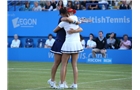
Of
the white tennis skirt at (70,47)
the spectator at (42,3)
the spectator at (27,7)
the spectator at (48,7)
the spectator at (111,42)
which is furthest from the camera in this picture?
the spectator at (27,7)

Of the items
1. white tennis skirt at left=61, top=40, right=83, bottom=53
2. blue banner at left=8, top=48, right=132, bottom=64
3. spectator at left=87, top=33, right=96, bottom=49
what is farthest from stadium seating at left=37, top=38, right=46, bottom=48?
white tennis skirt at left=61, top=40, right=83, bottom=53

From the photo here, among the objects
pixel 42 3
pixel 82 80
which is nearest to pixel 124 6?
pixel 42 3

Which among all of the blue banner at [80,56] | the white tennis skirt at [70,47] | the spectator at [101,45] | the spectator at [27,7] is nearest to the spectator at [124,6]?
the spectator at [101,45]

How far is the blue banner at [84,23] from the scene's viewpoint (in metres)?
23.6

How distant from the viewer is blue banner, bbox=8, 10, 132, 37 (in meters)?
23.6

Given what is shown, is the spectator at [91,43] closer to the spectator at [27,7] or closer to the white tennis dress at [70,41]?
the spectator at [27,7]

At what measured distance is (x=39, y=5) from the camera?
84.6ft

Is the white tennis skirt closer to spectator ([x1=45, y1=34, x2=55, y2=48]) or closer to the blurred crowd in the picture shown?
the blurred crowd

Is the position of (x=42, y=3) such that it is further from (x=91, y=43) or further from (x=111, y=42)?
(x=111, y=42)

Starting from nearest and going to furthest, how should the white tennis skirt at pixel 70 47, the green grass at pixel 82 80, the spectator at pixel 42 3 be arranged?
1. the white tennis skirt at pixel 70 47
2. the green grass at pixel 82 80
3. the spectator at pixel 42 3

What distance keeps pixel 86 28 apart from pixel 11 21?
199 inches
